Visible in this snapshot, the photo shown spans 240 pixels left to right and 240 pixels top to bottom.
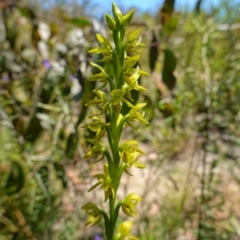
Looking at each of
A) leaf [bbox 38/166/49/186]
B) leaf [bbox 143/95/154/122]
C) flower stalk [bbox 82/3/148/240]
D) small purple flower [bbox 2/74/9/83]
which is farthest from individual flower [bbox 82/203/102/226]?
small purple flower [bbox 2/74/9/83]

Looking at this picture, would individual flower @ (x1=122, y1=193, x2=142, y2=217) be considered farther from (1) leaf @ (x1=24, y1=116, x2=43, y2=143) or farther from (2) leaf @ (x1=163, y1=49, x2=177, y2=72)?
(1) leaf @ (x1=24, y1=116, x2=43, y2=143)

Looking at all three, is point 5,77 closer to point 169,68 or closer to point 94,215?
point 169,68

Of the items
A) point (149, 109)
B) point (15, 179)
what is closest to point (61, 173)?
point (15, 179)

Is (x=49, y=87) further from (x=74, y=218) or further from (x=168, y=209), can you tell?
(x=168, y=209)

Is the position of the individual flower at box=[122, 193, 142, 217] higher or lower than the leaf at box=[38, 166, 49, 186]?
higher

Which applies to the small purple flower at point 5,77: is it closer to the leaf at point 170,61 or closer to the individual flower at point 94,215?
the leaf at point 170,61

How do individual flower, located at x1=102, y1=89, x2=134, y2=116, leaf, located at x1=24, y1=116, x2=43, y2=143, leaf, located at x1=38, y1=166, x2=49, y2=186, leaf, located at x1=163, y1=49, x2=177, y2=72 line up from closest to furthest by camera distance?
individual flower, located at x1=102, y1=89, x2=134, y2=116
leaf, located at x1=163, y1=49, x2=177, y2=72
leaf, located at x1=24, y1=116, x2=43, y2=143
leaf, located at x1=38, y1=166, x2=49, y2=186

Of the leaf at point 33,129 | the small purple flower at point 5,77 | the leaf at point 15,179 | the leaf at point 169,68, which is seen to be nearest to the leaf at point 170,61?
the leaf at point 169,68

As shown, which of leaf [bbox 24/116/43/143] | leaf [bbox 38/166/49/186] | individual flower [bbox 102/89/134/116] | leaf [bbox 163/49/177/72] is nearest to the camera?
individual flower [bbox 102/89/134/116]
